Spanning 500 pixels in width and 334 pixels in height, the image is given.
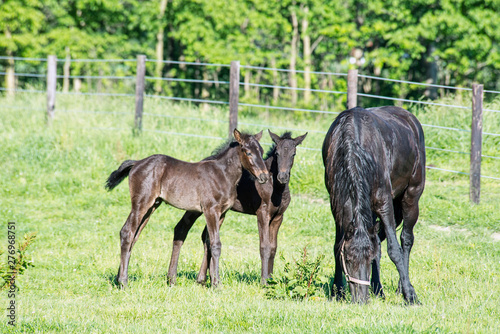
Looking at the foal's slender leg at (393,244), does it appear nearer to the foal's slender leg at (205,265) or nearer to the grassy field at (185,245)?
the grassy field at (185,245)

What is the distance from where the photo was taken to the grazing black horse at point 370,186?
15.4 feet

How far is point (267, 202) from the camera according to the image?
20.7 ft

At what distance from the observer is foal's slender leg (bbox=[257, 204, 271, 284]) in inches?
247

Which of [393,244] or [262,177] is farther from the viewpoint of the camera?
[262,177]

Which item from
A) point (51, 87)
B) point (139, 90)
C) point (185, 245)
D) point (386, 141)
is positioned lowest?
point (185, 245)

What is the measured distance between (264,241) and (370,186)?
164 cm

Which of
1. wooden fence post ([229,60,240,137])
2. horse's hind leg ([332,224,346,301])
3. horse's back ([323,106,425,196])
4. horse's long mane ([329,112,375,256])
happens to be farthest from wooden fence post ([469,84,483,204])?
horse's long mane ([329,112,375,256])

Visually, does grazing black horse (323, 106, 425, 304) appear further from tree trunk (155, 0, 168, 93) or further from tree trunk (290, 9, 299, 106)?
tree trunk (155, 0, 168, 93)

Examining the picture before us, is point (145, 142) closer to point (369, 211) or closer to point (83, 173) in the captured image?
point (83, 173)

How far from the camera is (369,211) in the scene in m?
4.82

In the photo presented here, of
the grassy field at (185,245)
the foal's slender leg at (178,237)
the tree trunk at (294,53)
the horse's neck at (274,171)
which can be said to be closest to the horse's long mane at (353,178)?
the grassy field at (185,245)

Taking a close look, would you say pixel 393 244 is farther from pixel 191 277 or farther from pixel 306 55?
pixel 306 55

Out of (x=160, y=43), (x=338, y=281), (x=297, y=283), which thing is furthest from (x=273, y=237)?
(x=160, y=43)

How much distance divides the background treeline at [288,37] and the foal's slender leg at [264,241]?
15.2 metres
